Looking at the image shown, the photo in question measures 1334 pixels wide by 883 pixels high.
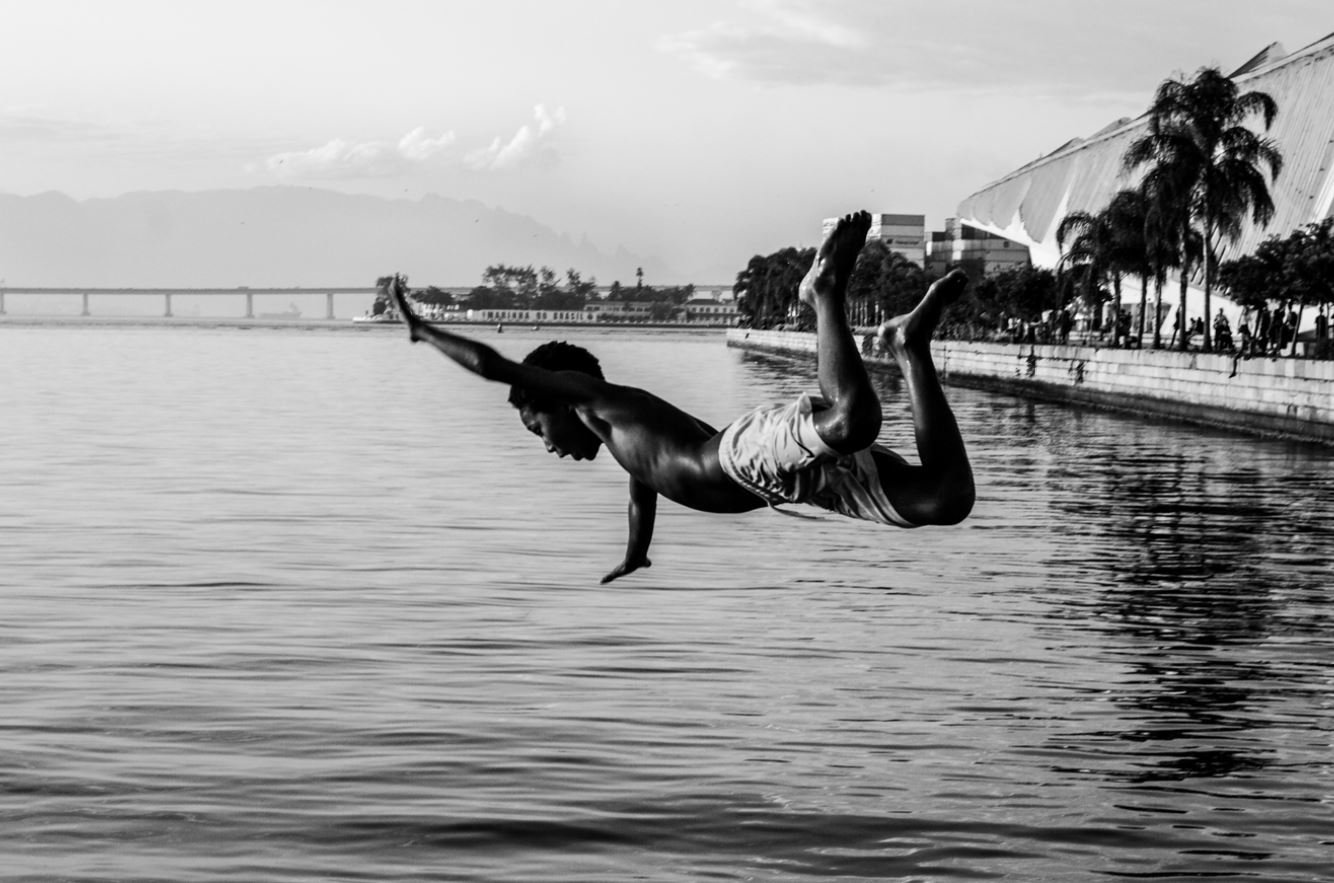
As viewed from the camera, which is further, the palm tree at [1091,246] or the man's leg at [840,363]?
the palm tree at [1091,246]

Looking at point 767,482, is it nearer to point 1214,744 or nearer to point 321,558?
point 1214,744

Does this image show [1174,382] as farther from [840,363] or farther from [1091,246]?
[840,363]

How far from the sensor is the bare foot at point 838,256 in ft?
22.0

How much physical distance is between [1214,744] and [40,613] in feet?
32.4

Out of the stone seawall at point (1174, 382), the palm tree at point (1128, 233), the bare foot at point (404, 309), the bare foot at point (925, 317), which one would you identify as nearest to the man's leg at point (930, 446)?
the bare foot at point (925, 317)

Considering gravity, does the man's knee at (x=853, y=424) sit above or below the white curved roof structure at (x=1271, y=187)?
below

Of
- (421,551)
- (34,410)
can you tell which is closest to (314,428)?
(34,410)

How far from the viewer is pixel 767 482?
24.2ft

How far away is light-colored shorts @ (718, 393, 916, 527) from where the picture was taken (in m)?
7.21

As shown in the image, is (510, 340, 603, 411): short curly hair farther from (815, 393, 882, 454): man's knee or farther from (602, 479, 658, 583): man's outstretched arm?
(815, 393, 882, 454): man's knee

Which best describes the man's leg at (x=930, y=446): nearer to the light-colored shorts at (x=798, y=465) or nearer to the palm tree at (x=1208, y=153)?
the light-colored shorts at (x=798, y=465)

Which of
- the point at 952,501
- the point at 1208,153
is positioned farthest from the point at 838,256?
the point at 1208,153

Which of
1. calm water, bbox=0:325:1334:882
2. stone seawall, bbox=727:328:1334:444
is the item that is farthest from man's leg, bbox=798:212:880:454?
stone seawall, bbox=727:328:1334:444

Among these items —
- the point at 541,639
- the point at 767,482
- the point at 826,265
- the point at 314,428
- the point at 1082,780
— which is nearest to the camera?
Result: the point at 826,265
